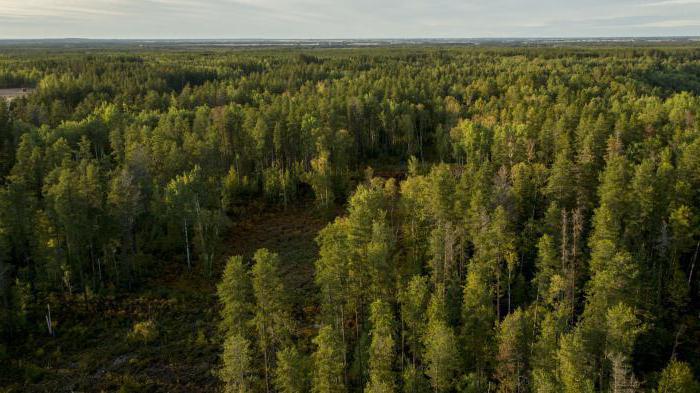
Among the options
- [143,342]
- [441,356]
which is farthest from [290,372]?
[143,342]

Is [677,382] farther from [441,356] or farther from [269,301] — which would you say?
[269,301]

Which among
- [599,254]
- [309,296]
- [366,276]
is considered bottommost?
[309,296]

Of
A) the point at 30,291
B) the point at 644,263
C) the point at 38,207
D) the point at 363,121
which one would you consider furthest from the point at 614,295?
the point at 363,121

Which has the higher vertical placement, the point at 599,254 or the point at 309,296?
the point at 599,254

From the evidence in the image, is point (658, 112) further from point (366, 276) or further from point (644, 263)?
point (366, 276)

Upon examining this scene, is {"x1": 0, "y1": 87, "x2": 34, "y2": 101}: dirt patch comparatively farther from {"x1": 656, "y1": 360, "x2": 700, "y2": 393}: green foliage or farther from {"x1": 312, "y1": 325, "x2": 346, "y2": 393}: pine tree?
{"x1": 656, "y1": 360, "x2": 700, "y2": 393}: green foliage

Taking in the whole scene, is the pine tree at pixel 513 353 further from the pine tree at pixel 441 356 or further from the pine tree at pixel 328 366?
the pine tree at pixel 328 366
